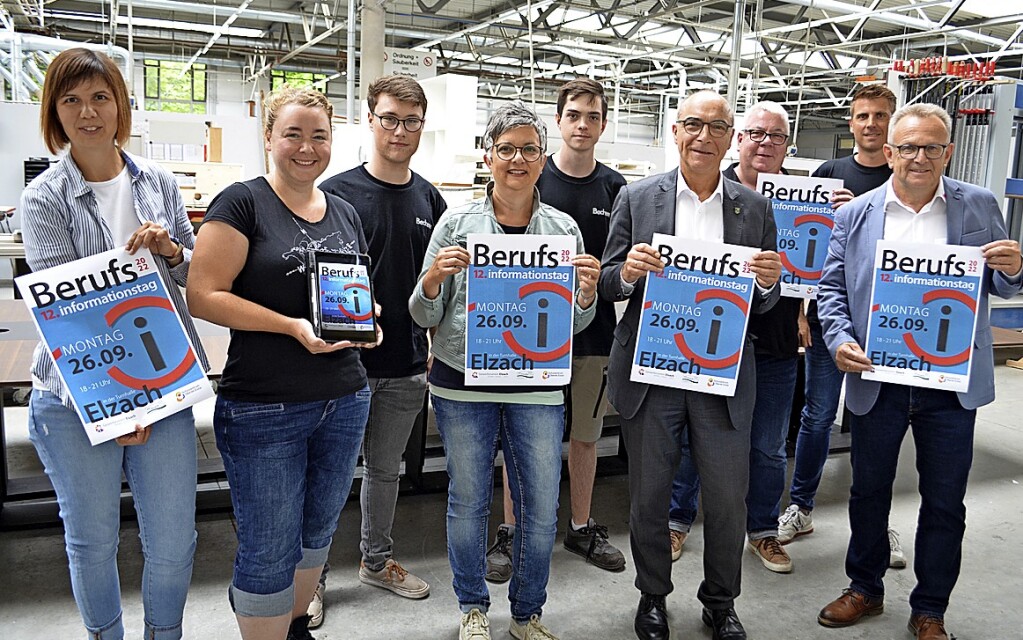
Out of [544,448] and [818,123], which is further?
[818,123]

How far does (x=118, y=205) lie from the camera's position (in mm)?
1881

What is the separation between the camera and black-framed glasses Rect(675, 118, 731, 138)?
2.32m

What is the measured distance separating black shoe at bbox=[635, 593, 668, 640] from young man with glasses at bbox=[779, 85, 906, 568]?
1.11 meters

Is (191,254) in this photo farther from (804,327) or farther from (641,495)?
(804,327)

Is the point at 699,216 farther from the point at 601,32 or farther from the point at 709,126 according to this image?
the point at 601,32

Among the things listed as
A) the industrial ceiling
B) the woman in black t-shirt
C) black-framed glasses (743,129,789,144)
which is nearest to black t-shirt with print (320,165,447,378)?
the woman in black t-shirt

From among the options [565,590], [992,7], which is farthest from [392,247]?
[992,7]

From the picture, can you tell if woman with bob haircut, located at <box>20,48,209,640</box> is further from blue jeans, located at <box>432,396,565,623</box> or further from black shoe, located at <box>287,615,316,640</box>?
blue jeans, located at <box>432,396,565,623</box>

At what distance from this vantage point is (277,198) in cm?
197

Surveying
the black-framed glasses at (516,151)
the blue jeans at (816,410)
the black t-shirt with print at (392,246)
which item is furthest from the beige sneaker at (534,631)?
the blue jeans at (816,410)

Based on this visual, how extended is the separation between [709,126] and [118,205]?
1584 mm

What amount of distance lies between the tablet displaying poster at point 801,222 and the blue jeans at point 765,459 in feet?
1.01

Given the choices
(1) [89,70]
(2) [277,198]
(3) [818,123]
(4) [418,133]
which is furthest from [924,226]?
(3) [818,123]

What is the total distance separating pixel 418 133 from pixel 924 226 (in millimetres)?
1627
